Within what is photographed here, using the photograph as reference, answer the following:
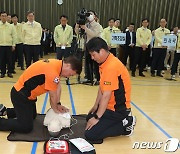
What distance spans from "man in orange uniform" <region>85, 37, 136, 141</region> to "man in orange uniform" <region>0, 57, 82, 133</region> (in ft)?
1.02

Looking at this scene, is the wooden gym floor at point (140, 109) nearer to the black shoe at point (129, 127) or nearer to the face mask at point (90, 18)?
the black shoe at point (129, 127)

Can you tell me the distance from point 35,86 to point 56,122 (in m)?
0.52

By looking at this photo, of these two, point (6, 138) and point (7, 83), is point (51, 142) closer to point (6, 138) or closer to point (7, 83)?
point (6, 138)

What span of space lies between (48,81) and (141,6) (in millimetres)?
11051

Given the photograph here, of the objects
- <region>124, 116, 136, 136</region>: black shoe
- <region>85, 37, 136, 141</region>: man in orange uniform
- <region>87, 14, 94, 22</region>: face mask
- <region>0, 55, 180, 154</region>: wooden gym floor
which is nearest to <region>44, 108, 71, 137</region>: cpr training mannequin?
<region>0, 55, 180, 154</region>: wooden gym floor

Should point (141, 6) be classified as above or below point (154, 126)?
above

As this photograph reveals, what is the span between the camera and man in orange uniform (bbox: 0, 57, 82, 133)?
113 inches

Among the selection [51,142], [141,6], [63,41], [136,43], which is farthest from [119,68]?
[141,6]

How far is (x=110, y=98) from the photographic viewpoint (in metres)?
3.12

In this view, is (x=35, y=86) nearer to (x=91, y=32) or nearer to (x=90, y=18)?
(x=91, y=32)

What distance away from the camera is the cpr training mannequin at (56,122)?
3061 millimetres

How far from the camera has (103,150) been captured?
2861 mm

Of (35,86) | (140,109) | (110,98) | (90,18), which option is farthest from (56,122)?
(90,18)

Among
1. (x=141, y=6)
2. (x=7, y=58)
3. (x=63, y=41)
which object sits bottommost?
(x=7, y=58)
